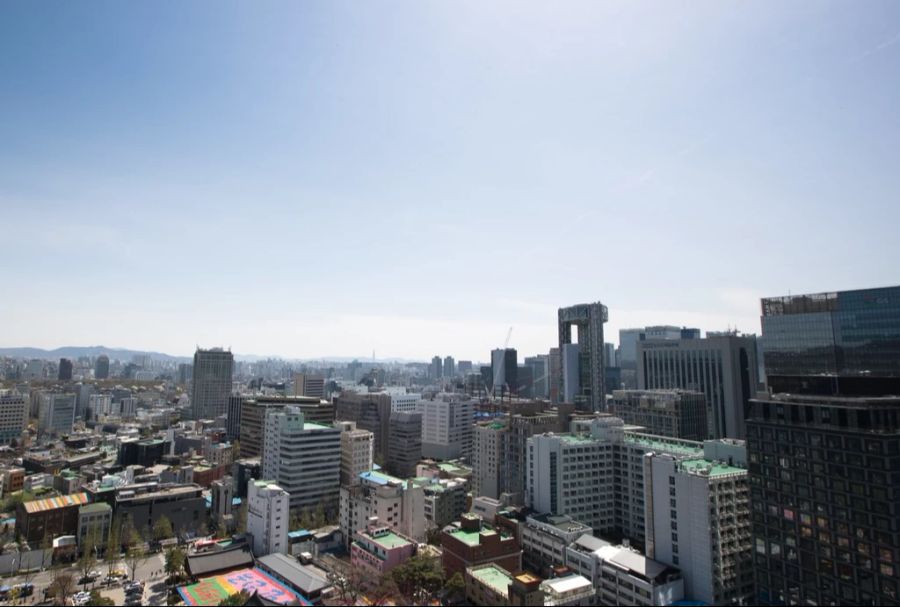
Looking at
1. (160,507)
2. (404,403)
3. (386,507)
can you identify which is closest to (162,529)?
(160,507)

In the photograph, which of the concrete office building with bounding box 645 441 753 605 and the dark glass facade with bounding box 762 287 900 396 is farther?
the dark glass facade with bounding box 762 287 900 396

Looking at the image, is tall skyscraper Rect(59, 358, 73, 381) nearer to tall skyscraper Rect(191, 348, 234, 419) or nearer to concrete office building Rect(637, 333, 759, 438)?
tall skyscraper Rect(191, 348, 234, 419)

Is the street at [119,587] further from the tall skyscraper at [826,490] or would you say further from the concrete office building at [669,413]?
the concrete office building at [669,413]

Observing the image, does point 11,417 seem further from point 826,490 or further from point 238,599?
point 826,490

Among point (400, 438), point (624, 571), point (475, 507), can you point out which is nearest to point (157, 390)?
point (400, 438)

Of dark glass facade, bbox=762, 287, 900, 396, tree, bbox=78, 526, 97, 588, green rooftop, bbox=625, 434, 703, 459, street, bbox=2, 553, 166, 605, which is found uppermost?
dark glass facade, bbox=762, 287, 900, 396

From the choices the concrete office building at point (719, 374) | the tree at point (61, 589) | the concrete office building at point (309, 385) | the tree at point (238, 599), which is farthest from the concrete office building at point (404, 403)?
the tree at point (238, 599)

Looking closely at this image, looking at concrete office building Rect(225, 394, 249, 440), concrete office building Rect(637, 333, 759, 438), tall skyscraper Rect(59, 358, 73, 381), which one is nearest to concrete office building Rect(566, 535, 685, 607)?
concrete office building Rect(637, 333, 759, 438)
